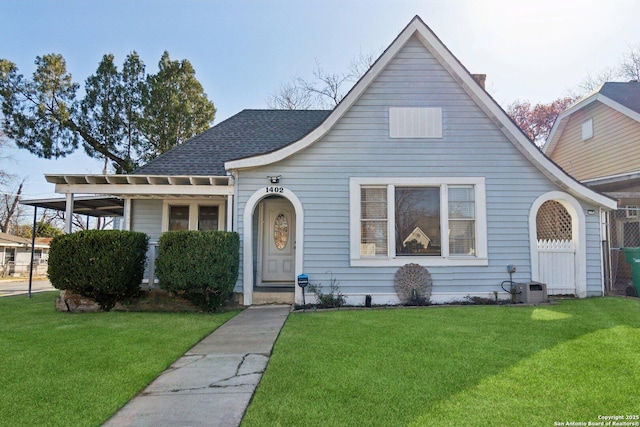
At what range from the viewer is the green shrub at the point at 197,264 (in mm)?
7113

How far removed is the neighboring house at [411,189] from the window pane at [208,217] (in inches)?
62.4

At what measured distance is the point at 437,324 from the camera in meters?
5.79

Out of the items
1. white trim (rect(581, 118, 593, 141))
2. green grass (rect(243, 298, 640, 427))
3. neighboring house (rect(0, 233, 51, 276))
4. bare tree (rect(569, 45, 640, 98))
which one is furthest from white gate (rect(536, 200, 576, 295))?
neighboring house (rect(0, 233, 51, 276))

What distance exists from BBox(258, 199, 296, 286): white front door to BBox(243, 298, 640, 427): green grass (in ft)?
11.6

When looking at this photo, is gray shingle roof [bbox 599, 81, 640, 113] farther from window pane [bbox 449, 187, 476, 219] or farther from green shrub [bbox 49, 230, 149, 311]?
green shrub [bbox 49, 230, 149, 311]

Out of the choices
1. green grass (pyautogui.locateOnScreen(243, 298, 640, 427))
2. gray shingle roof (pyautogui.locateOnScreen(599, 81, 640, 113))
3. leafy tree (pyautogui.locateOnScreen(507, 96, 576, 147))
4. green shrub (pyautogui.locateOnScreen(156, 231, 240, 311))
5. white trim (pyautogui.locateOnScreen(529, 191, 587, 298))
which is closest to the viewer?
green grass (pyautogui.locateOnScreen(243, 298, 640, 427))

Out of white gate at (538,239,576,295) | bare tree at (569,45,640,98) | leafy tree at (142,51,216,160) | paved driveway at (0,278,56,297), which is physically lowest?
paved driveway at (0,278,56,297)

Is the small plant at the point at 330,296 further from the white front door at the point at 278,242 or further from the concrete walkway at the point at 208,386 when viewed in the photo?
the concrete walkway at the point at 208,386

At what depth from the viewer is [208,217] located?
32.7ft

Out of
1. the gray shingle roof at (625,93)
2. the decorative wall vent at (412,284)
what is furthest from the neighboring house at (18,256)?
the gray shingle roof at (625,93)

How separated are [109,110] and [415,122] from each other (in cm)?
1653

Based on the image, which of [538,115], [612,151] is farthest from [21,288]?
[538,115]

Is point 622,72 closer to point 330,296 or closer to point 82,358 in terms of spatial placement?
point 330,296

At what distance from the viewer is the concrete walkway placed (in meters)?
2.87
